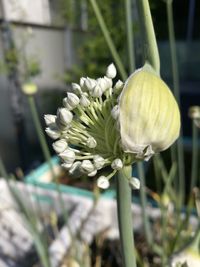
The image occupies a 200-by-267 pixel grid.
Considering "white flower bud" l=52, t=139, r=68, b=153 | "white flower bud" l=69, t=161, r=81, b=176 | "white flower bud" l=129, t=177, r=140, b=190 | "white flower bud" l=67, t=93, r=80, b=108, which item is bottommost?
"white flower bud" l=129, t=177, r=140, b=190

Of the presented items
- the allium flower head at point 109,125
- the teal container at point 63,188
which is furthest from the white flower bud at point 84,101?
the teal container at point 63,188

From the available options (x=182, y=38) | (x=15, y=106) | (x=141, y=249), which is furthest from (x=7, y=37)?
(x=182, y=38)

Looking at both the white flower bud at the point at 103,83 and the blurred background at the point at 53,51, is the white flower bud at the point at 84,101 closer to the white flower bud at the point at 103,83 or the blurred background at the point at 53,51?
the white flower bud at the point at 103,83

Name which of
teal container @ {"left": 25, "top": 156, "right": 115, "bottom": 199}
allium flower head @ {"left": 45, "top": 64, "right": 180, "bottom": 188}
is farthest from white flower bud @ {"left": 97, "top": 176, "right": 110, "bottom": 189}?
teal container @ {"left": 25, "top": 156, "right": 115, "bottom": 199}

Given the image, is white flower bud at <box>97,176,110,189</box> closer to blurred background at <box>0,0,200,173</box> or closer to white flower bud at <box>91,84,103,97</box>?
white flower bud at <box>91,84,103,97</box>

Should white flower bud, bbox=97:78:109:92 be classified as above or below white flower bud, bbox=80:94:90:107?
above

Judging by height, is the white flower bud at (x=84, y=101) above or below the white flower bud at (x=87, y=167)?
above

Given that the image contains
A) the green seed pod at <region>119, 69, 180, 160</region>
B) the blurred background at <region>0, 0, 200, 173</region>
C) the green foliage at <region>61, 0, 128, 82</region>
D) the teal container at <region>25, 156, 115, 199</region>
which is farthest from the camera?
the green foliage at <region>61, 0, 128, 82</region>

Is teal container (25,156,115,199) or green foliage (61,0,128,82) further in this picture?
green foliage (61,0,128,82)
